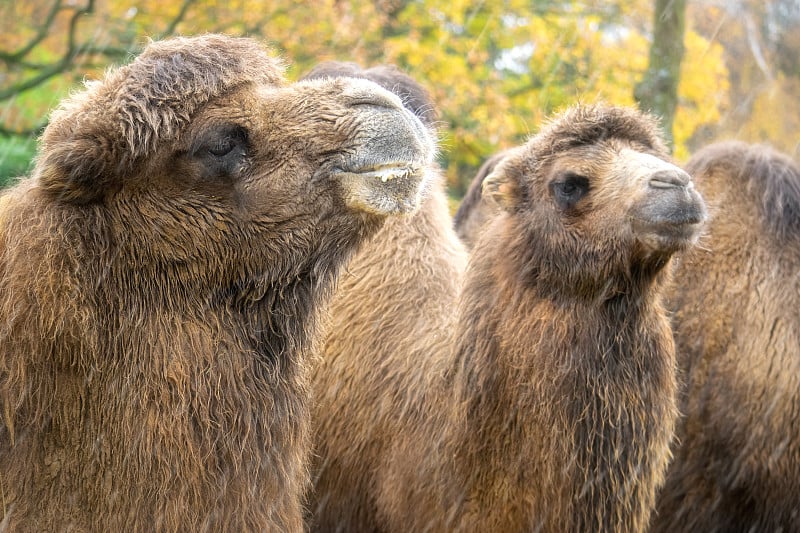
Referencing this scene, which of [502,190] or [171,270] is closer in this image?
[171,270]

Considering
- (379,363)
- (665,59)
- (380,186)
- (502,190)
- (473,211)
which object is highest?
(380,186)

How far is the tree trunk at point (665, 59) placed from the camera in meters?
10.1

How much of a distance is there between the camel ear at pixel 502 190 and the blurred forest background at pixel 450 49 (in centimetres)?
495

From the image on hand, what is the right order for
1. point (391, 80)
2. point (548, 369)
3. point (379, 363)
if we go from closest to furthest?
point (548, 369) < point (379, 363) < point (391, 80)

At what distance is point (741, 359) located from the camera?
625 centimetres

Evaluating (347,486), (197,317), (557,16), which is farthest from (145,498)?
(557,16)

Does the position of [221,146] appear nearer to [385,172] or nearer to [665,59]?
[385,172]

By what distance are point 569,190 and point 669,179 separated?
0.61 m

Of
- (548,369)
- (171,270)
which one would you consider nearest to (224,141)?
(171,270)

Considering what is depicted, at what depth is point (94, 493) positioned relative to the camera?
3.23 meters

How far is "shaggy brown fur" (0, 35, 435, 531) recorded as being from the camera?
124 inches

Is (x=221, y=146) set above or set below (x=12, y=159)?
above

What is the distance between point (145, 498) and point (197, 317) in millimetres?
595

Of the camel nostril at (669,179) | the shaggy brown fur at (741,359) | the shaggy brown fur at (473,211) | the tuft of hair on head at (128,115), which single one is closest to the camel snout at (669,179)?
the camel nostril at (669,179)
